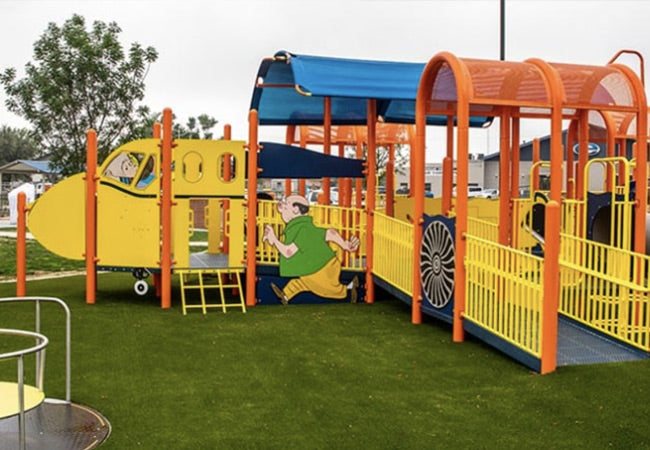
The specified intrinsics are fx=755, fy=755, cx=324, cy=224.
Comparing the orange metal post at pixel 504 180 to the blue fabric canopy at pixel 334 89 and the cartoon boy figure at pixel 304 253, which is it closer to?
the blue fabric canopy at pixel 334 89

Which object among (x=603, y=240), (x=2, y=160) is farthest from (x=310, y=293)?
(x=2, y=160)

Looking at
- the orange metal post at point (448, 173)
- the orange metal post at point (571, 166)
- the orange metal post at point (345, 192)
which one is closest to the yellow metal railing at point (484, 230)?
the orange metal post at point (448, 173)

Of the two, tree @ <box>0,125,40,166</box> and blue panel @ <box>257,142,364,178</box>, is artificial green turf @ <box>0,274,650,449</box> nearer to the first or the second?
blue panel @ <box>257,142,364,178</box>

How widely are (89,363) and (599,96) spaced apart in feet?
23.3

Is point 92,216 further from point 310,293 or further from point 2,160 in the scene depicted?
point 2,160

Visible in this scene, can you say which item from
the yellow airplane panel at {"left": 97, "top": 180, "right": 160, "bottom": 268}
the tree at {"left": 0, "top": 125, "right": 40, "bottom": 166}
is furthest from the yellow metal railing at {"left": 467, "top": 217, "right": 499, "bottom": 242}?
the tree at {"left": 0, "top": 125, "right": 40, "bottom": 166}

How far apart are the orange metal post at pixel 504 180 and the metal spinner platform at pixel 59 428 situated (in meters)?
6.59

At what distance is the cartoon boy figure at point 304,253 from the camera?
11953mm

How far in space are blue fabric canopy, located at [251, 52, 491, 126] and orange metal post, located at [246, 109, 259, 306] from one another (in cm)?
100

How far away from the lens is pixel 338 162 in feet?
40.4

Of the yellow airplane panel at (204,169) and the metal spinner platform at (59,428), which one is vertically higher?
the yellow airplane panel at (204,169)

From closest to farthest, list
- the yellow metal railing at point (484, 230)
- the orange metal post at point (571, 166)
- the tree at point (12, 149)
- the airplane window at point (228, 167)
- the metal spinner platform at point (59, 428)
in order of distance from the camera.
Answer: the metal spinner platform at point (59, 428), the airplane window at point (228, 167), the yellow metal railing at point (484, 230), the orange metal post at point (571, 166), the tree at point (12, 149)

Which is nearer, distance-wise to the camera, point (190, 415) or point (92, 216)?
point (190, 415)

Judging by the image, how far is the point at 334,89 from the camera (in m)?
11.4
